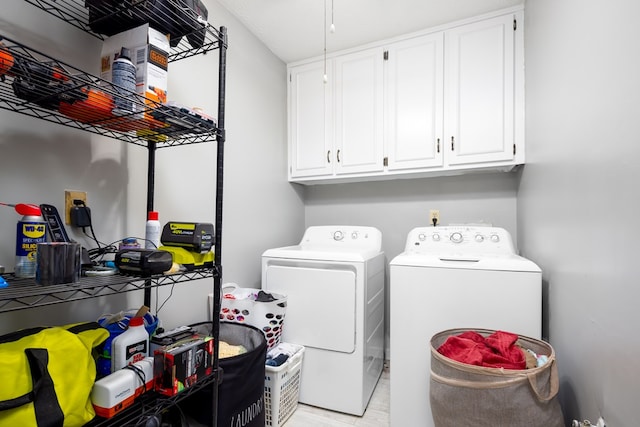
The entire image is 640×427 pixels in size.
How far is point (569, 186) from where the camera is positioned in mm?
1167

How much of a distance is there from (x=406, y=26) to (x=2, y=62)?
219 centimetres

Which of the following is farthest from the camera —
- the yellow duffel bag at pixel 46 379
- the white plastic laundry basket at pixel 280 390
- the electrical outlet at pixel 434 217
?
the electrical outlet at pixel 434 217

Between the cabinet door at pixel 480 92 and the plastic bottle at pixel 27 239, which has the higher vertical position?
the cabinet door at pixel 480 92

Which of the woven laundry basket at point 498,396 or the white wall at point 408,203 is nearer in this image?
the woven laundry basket at point 498,396

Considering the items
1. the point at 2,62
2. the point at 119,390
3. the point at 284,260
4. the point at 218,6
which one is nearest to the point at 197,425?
the point at 119,390

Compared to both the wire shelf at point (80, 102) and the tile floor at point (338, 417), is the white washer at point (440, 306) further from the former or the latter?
the wire shelf at point (80, 102)

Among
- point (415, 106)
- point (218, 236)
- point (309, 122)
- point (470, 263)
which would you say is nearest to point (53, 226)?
point (218, 236)

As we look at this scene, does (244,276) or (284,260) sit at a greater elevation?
(284,260)

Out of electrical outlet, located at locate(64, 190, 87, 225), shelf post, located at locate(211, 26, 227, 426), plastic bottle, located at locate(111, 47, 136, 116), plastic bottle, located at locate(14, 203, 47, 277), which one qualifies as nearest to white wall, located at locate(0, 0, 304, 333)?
electrical outlet, located at locate(64, 190, 87, 225)

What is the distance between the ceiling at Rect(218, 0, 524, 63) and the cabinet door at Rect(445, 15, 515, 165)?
147mm

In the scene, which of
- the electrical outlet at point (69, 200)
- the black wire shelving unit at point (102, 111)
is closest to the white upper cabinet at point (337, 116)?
the black wire shelving unit at point (102, 111)

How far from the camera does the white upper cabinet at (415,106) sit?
1980 mm

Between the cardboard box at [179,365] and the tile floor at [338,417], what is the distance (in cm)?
91

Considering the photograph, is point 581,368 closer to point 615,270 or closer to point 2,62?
point 615,270
